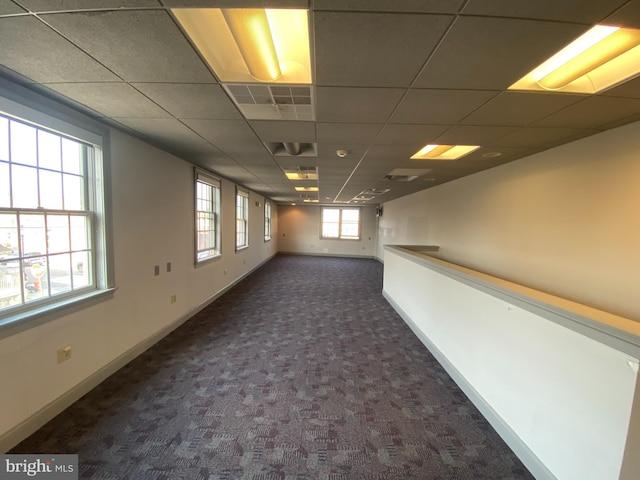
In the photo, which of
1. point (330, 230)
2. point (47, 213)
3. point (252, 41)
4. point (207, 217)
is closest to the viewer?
point (252, 41)

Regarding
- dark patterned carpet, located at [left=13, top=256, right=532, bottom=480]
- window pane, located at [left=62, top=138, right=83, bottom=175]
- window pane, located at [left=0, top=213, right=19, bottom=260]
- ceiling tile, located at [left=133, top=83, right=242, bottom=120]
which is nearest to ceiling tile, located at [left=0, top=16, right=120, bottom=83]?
ceiling tile, located at [left=133, top=83, right=242, bottom=120]

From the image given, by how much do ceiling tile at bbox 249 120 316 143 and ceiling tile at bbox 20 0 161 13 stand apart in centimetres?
116

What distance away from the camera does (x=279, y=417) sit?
6.29 ft

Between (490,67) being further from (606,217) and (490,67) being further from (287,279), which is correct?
(287,279)

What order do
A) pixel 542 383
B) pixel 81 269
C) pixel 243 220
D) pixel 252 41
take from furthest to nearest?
1. pixel 243 220
2. pixel 81 269
3. pixel 542 383
4. pixel 252 41

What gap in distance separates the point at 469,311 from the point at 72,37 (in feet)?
10.8

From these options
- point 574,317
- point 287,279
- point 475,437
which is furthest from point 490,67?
point 287,279

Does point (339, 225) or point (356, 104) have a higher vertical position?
point (356, 104)

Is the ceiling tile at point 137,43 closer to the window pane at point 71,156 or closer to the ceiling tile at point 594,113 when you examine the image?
the window pane at point 71,156

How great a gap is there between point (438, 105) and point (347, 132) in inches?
32.5

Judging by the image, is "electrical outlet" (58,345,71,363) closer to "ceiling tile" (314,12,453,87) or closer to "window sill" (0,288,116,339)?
"window sill" (0,288,116,339)

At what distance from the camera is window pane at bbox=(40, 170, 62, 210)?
187cm

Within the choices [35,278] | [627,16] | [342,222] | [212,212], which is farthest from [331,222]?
[627,16]

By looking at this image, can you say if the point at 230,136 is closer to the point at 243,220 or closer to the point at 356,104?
the point at 356,104
